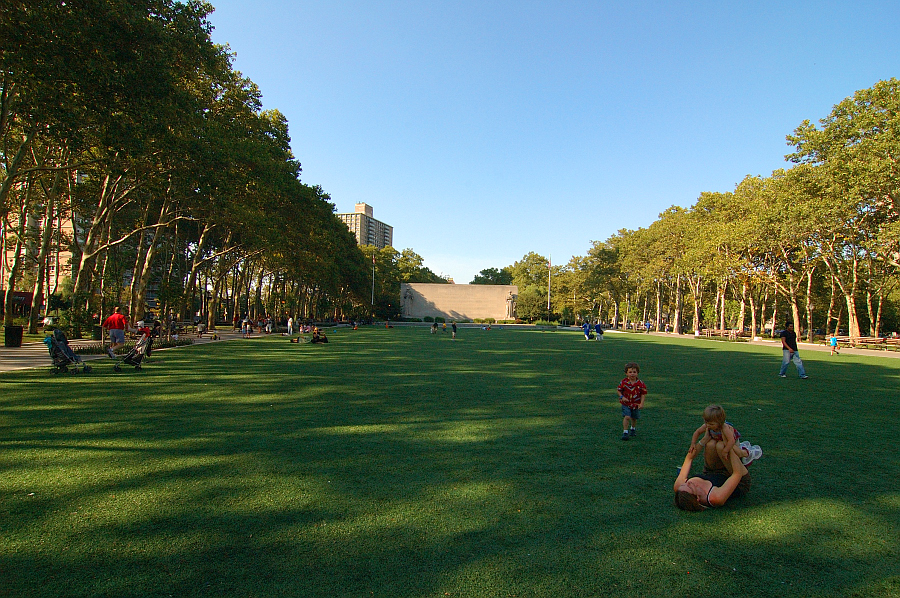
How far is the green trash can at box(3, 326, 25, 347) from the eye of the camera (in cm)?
1978

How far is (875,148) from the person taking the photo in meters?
29.2

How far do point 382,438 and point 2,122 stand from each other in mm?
16707

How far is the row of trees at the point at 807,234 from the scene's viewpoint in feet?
101

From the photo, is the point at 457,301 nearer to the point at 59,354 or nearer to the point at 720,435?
the point at 59,354

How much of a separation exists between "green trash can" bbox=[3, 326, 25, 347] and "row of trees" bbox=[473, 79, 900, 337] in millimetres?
42662

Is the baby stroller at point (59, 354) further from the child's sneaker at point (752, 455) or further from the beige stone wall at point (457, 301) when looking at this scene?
the beige stone wall at point (457, 301)

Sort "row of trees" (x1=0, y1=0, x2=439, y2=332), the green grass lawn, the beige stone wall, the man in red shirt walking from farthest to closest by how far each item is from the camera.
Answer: the beige stone wall < the man in red shirt walking < "row of trees" (x1=0, y1=0, x2=439, y2=332) < the green grass lawn

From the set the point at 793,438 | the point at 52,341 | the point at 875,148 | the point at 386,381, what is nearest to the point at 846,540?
the point at 793,438

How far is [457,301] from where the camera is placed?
9175 centimetres

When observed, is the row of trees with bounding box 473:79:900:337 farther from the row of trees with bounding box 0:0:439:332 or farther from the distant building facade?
the distant building facade

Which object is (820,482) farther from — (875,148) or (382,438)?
(875,148)

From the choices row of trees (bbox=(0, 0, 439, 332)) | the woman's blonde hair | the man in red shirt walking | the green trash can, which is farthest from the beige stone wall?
the woman's blonde hair

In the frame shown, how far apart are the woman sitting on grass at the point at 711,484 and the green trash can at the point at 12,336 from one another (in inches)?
952

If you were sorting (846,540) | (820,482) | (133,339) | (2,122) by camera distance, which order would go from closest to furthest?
(846,540) → (820,482) → (2,122) → (133,339)
